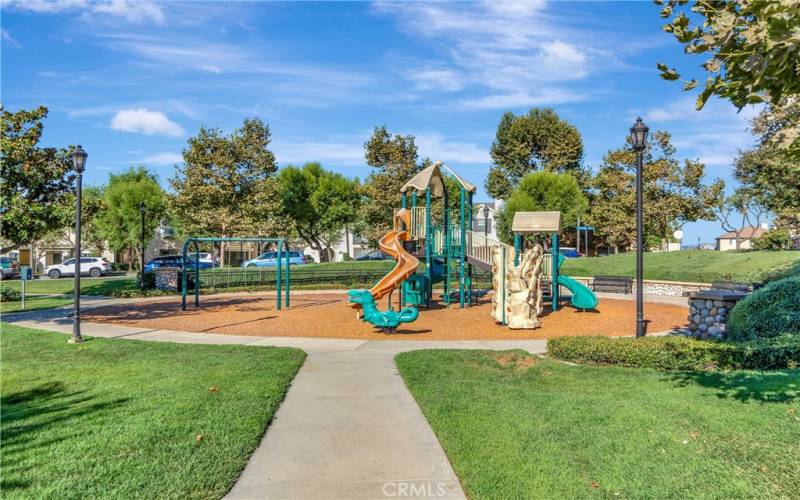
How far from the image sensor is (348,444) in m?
5.46

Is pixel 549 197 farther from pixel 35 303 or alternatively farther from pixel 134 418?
pixel 134 418

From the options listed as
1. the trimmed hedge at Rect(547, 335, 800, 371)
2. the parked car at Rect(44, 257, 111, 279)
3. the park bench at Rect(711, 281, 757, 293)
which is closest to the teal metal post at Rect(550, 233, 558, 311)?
the park bench at Rect(711, 281, 757, 293)

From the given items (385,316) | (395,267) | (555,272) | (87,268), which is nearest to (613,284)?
(555,272)

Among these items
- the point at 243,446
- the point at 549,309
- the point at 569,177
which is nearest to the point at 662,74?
the point at 243,446

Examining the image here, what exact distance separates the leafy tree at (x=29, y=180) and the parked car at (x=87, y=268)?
27384 mm

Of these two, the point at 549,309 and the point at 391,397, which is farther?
the point at 549,309

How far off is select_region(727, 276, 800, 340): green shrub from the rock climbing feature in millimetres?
4572

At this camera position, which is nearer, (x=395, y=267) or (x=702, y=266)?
(x=395, y=267)

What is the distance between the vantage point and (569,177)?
50094 mm

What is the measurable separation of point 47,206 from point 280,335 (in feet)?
26.8

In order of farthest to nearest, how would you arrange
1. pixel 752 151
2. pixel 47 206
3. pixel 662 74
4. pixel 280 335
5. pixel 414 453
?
pixel 752 151
pixel 47 206
pixel 280 335
pixel 414 453
pixel 662 74

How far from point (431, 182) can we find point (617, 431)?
14665 millimetres

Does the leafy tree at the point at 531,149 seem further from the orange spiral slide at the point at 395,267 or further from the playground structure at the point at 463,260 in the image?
the orange spiral slide at the point at 395,267

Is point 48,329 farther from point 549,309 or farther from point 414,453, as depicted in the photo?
point 549,309
